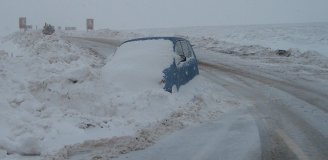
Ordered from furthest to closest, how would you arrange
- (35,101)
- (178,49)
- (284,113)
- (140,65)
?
(178,49) → (140,65) → (284,113) → (35,101)

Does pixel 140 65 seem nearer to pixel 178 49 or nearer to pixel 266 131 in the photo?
pixel 178 49

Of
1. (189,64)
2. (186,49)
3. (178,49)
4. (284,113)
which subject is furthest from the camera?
(186,49)

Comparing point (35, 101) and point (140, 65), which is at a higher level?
point (140, 65)

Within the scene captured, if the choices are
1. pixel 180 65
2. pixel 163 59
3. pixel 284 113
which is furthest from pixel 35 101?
pixel 284 113

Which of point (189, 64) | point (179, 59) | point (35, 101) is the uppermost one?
point (179, 59)

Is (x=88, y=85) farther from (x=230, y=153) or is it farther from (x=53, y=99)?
(x=230, y=153)

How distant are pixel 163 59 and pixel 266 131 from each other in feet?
13.0

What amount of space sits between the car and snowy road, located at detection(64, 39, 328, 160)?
156 cm

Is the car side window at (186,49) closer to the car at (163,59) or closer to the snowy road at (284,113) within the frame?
the car at (163,59)

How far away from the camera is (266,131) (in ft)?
28.4

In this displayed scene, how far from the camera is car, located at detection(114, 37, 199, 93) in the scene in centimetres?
1115

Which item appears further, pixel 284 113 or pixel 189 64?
pixel 189 64

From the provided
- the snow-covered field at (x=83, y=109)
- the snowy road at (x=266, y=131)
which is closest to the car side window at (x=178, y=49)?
the snow-covered field at (x=83, y=109)

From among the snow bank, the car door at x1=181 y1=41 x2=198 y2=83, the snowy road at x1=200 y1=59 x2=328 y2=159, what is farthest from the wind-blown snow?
the snowy road at x1=200 y1=59 x2=328 y2=159
